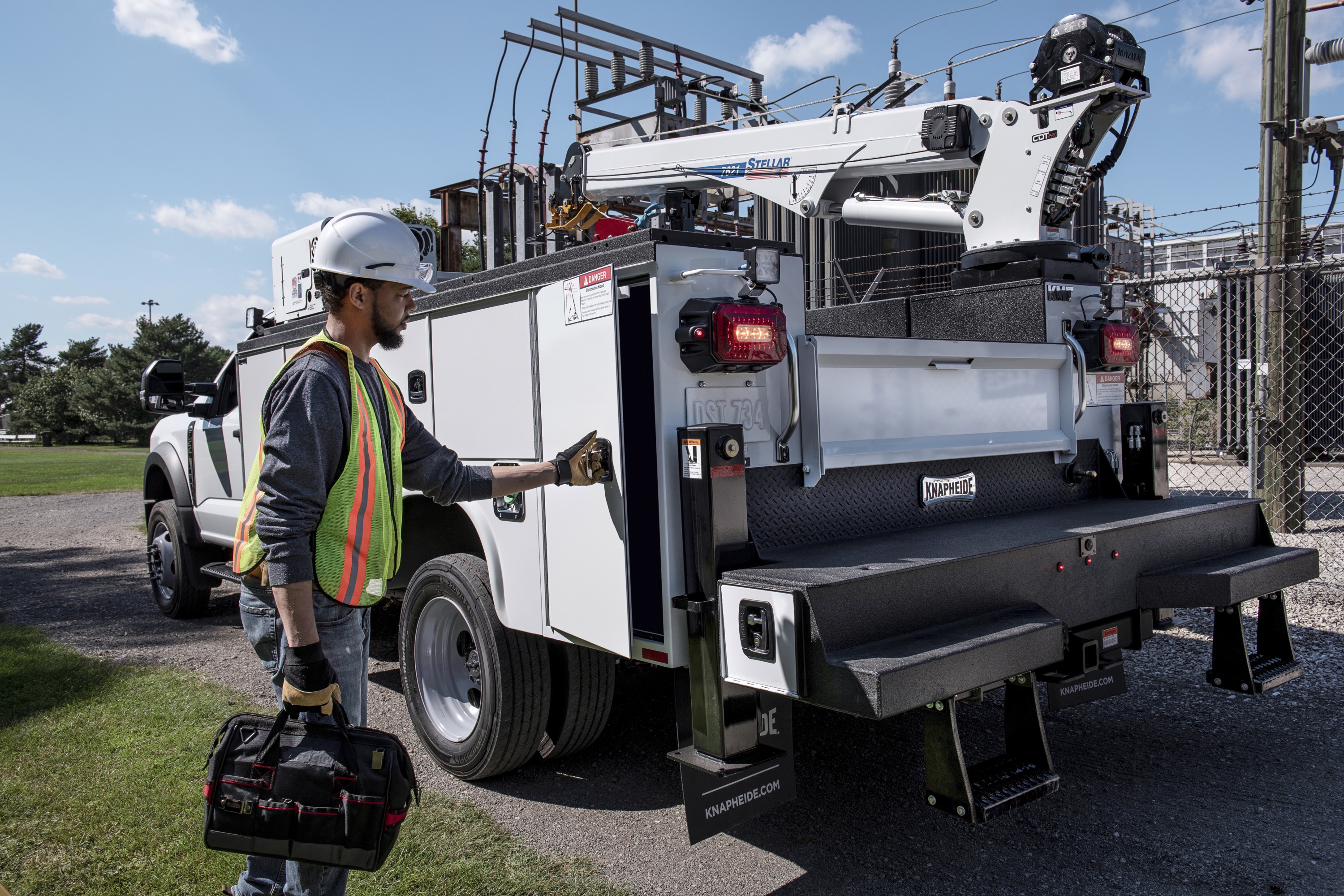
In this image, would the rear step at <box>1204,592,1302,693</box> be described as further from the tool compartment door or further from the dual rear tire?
the dual rear tire

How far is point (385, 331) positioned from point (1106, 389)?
332cm

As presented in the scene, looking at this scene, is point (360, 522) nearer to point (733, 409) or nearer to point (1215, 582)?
point (733, 409)

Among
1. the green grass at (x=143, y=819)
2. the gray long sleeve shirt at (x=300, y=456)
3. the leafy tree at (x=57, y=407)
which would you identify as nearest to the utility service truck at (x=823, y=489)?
the green grass at (x=143, y=819)

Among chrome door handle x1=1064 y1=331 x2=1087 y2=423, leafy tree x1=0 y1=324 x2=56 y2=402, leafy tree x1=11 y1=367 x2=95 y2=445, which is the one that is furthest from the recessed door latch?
leafy tree x1=0 y1=324 x2=56 y2=402

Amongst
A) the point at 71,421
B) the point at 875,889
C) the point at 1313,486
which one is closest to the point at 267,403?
the point at 875,889

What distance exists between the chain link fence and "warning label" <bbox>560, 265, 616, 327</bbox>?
9.03ft

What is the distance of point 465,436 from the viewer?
389 centimetres

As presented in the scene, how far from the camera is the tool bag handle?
2242 mm

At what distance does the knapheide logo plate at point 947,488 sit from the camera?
12.1ft

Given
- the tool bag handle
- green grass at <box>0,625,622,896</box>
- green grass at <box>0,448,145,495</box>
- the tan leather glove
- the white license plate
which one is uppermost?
the white license plate

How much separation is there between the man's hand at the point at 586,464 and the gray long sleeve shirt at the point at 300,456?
0.67 m

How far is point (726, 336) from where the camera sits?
2.86 m

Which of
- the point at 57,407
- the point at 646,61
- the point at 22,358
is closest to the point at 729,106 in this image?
the point at 646,61

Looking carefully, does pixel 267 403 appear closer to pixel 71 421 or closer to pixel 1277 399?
pixel 1277 399
